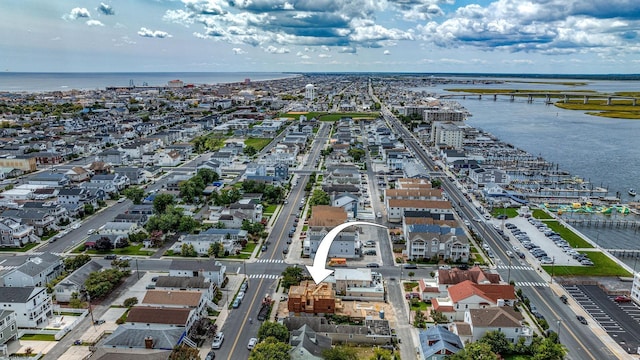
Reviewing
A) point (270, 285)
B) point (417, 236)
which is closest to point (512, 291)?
point (417, 236)

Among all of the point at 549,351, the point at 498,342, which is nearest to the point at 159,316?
the point at 498,342

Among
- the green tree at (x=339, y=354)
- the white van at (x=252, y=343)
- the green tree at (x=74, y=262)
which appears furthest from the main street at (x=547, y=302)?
the green tree at (x=74, y=262)

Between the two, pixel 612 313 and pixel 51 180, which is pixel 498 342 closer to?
pixel 612 313

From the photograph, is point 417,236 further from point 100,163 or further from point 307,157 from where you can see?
point 100,163

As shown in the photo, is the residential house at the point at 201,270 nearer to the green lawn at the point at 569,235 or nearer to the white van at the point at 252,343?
the white van at the point at 252,343

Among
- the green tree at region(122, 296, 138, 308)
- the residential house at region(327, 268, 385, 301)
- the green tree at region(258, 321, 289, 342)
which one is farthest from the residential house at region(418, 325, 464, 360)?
the green tree at region(122, 296, 138, 308)

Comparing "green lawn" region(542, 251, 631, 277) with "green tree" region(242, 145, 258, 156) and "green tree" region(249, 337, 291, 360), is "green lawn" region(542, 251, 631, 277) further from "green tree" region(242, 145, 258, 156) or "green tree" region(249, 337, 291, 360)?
"green tree" region(242, 145, 258, 156)
